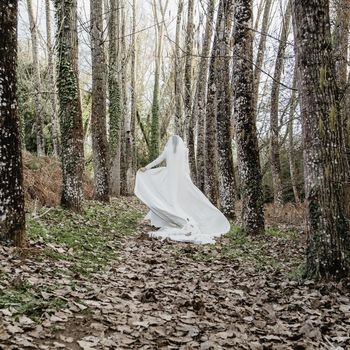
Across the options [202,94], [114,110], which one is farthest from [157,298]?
[114,110]

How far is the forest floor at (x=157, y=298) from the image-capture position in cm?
404

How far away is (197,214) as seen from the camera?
38.0 ft

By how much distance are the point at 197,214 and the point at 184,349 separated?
25.3 feet

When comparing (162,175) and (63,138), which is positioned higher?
(63,138)

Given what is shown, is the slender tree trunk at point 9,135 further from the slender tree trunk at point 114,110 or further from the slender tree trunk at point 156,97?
the slender tree trunk at point 156,97

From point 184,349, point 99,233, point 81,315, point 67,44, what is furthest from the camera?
point 67,44

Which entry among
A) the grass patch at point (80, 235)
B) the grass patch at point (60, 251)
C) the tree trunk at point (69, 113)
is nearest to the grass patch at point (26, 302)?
the grass patch at point (60, 251)

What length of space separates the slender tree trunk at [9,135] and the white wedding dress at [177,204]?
4543 mm

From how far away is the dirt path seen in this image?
3953 millimetres

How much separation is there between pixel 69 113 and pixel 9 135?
185 inches

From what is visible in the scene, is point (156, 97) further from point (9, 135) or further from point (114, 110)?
point (9, 135)

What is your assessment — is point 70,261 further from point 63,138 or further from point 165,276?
point 63,138

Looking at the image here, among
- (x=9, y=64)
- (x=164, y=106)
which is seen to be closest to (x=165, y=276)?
(x=9, y=64)

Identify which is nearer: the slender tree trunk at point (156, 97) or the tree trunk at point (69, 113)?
the tree trunk at point (69, 113)
